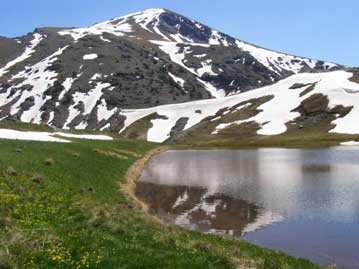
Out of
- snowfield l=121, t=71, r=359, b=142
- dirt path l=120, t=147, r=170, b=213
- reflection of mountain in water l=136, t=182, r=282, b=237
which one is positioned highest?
snowfield l=121, t=71, r=359, b=142

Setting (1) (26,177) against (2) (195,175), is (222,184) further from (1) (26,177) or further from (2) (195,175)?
(1) (26,177)

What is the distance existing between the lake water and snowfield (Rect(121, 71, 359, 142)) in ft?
199

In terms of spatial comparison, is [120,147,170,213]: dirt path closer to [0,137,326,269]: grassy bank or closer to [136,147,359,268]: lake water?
[136,147,359,268]: lake water

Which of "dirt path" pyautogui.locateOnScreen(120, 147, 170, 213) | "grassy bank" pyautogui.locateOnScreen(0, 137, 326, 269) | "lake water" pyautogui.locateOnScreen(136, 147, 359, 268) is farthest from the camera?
"dirt path" pyautogui.locateOnScreen(120, 147, 170, 213)

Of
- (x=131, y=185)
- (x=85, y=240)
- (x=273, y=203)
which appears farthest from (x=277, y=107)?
(x=85, y=240)

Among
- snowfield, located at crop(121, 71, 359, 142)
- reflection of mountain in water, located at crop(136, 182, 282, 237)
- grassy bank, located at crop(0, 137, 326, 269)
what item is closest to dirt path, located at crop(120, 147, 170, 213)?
reflection of mountain in water, located at crop(136, 182, 282, 237)

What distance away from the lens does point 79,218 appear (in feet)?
70.5

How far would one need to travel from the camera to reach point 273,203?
3616cm

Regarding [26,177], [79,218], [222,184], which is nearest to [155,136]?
[222,184]

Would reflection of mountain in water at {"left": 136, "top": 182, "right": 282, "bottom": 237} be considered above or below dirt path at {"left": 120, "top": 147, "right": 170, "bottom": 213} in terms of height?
below

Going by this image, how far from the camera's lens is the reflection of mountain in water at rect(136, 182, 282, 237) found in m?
30.2

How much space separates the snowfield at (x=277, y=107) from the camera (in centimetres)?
12381

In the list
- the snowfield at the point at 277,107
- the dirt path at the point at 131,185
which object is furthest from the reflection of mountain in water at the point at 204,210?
the snowfield at the point at 277,107

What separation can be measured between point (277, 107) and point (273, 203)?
10778 cm
